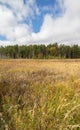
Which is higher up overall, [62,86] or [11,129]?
[62,86]

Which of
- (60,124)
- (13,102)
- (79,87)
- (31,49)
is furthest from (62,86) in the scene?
(31,49)

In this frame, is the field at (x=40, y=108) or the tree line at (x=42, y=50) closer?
the field at (x=40, y=108)

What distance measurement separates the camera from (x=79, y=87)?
168 inches

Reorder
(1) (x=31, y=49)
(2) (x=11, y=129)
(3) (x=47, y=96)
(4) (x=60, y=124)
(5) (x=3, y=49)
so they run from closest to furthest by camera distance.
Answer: (4) (x=60, y=124), (2) (x=11, y=129), (3) (x=47, y=96), (1) (x=31, y=49), (5) (x=3, y=49)

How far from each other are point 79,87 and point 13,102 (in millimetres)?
1294

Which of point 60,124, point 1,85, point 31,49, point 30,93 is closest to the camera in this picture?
point 60,124

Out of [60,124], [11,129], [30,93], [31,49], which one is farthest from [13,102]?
[31,49]

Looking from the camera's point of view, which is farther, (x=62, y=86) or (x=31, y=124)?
(x=62, y=86)

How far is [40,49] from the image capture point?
9581cm

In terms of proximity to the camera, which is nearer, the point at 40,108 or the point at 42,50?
the point at 40,108

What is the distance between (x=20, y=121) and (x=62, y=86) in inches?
58.1

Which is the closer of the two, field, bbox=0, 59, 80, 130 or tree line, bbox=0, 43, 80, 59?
field, bbox=0, 59, 80, 130

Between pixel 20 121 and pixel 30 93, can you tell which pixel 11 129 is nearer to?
pixel 20 121

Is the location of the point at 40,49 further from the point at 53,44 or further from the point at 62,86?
the point at 62,86
